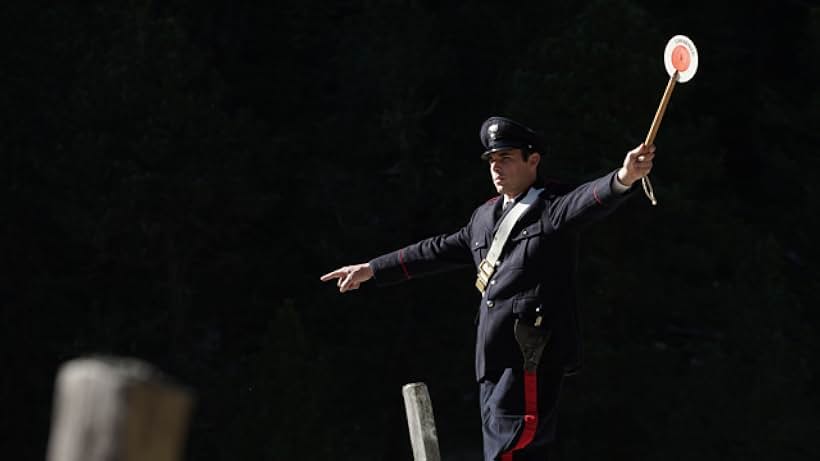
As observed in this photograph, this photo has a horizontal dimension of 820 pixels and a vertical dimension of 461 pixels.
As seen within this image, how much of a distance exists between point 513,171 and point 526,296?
517 millimetres

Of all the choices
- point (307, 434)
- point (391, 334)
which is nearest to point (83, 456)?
point (307, 434)

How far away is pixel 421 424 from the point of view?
5.11 meters

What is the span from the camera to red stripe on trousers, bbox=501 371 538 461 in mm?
5039

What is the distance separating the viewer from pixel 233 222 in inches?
→ 632

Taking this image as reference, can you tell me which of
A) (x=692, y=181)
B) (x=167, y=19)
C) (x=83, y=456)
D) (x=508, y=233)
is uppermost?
(x=167, y=19)

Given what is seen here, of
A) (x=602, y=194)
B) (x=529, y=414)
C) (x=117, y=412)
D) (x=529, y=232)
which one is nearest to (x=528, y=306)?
(x=529, y=232)

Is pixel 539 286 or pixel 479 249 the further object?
pixel 479 249

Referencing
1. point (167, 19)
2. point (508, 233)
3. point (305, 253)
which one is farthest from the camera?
point (305, 253)

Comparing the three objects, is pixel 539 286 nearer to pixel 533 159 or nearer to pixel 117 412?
pixel 533 159

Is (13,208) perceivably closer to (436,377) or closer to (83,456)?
(436,377)

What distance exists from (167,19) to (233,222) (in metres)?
2.45

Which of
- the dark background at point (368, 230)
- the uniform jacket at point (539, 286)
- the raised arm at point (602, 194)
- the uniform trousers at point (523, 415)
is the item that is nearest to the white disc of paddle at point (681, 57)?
the raised arm at point (602, 194)

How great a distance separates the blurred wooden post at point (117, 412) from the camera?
6.24 feet

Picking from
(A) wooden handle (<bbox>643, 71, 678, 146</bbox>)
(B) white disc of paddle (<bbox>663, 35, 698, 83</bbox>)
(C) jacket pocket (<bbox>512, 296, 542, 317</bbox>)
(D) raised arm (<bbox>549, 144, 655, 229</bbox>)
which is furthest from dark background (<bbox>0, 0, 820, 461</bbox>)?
(A) wooden handle (<bbox>643, 71, 678, 146</bbox>)
